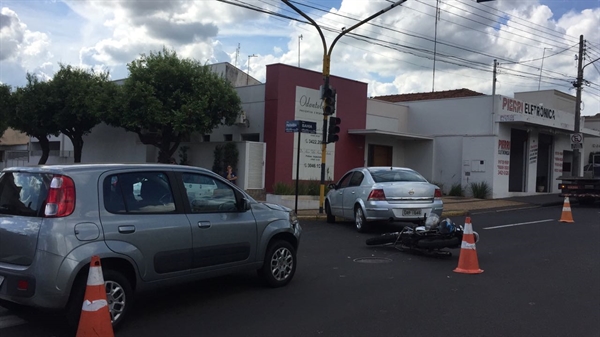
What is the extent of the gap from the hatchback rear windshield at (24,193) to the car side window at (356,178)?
9.02 m

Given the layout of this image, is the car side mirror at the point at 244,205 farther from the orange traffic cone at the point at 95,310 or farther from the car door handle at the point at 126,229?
the orange traffic cone at the point at 95,310

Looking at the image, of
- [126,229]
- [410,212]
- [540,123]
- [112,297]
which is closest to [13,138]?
[540,123]

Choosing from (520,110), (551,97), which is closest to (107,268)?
(520,110)

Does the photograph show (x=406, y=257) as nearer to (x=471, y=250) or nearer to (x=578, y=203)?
(x=471, y=250)

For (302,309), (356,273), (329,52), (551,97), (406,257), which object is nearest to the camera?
(302,309)

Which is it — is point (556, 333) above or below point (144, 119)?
→ below

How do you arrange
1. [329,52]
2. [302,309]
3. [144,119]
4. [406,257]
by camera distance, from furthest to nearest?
1. [144,119]
2. [329,52]
3. [406,257]
4. [302,309]

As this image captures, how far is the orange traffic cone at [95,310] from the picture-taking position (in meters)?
4.58

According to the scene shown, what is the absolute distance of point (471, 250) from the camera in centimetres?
842

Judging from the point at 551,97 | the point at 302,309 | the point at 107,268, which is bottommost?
the point at 302,309

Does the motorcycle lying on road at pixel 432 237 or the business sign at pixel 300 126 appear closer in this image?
the motorcycle lying on road at pixel 432 237

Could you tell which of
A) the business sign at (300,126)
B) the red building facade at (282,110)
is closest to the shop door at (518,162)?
the red building facade at (282,110)

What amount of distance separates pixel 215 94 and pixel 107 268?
15197 millimetres

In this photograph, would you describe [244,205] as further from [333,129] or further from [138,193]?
[333,129]
